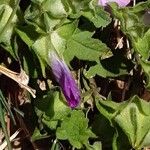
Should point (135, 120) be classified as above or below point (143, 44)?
below

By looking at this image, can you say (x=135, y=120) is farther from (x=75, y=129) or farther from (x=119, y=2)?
(x=119, y=2)

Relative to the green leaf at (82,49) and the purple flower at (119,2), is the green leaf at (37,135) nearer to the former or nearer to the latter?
the green leaf at (82,49)

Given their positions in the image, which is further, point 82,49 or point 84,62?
point 84,62

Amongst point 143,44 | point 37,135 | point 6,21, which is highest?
point 6,21

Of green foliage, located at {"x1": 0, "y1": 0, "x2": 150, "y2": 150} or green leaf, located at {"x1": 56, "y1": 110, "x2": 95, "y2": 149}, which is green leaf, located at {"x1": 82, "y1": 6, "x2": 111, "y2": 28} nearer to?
green foliage, located at {"x1": 0, "y1": 0, "x2": 150, "y2": 150}

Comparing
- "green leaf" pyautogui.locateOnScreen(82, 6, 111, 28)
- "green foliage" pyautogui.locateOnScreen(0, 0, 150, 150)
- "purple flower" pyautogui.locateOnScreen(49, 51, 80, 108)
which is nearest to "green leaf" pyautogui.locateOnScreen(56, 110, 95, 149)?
"green foliage" pyautogui.locateOnScreen(0, 0, 150, 150)

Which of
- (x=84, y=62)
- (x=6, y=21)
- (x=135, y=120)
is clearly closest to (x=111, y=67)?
(x=84, y=62)

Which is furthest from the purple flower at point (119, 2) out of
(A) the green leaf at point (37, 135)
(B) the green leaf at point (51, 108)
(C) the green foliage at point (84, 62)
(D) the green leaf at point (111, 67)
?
(A) the green leaf at point (37, 135)
